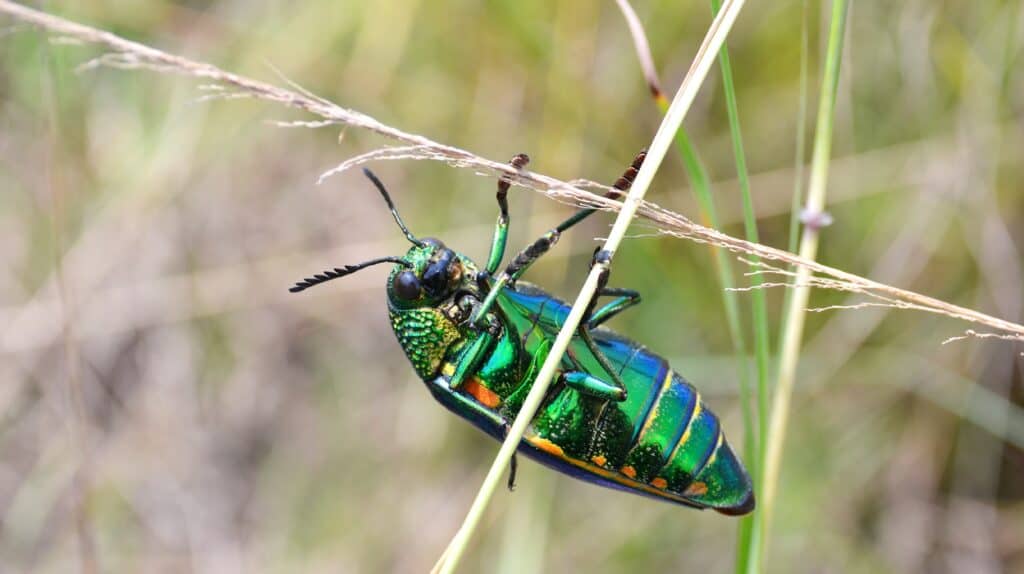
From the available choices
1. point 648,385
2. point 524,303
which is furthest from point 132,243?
point 648,385

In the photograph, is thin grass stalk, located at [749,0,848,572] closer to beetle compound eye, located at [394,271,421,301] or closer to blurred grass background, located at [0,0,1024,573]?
beetle compound eye, located at [394,271,421,301]

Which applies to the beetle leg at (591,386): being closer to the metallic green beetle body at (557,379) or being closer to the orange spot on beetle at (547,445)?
the metallic green beetle body at (557,379)

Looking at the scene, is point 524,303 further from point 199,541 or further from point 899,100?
point 199,541

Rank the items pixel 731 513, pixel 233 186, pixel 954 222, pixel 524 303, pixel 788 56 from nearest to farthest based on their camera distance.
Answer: pixel 731 513 < pixel 524 303 < pixel 954 222 < pixel 788 56 < pixel 233 186

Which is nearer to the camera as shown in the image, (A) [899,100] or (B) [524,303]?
(B) [524,303]

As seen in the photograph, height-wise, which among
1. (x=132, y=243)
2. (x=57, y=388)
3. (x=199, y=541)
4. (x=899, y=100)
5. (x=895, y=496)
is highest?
(x=899, y=100)

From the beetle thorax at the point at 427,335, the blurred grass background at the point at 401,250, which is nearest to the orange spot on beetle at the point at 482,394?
the beetle thorax at the point at 427,335

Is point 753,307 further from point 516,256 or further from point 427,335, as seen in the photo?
point 427,335

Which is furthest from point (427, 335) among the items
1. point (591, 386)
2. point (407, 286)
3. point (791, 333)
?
point (791, 333)
